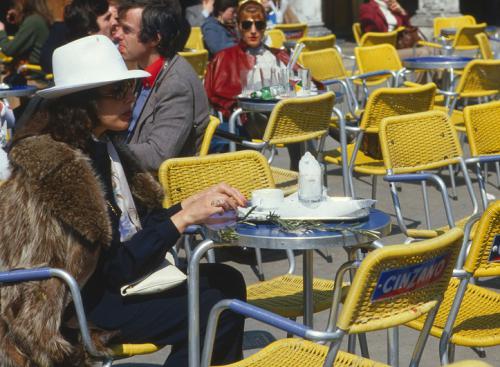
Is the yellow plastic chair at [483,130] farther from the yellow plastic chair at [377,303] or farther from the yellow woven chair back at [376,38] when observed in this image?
the yellow woven chair back at [376,38]

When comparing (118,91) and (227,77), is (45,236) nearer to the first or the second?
(118,91)

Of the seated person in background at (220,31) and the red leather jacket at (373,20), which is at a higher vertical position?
the seated person in background at (220,31)

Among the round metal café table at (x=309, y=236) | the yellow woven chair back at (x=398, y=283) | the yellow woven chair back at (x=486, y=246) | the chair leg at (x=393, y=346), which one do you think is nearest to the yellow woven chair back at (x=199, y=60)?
the chair leg at (x=393, y=346)

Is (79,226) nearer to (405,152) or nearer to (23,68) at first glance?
(405,152)

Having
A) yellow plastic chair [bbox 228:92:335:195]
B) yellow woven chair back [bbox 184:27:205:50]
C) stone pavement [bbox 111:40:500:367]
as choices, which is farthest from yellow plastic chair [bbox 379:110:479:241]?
yellow woven chair back [bbox 184:27:205:50]

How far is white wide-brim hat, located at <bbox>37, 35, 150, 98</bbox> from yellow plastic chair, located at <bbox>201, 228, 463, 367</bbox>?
88 cm

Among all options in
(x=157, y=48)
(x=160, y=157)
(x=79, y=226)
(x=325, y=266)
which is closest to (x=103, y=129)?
(x=79, y=226)

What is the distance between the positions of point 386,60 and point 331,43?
6.64ft

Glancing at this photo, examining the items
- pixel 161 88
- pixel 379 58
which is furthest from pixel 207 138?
pixel 379 58

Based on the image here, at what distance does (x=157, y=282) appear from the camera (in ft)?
12.5

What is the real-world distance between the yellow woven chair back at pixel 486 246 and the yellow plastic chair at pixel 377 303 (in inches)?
14.2

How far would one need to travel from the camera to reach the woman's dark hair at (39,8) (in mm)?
10648

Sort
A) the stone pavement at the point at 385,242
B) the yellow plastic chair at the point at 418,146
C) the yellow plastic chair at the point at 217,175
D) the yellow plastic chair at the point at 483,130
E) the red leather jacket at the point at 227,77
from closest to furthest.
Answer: the yellow plastic chair at the point at 217,175
the stone pavement at the point at 385,242
the yellow plastic chair at the point at 418,146
the yellow plastic chair at the point at 483,130
the red leather jacket at the point at 227,77

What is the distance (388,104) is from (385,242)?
0.84 meters
